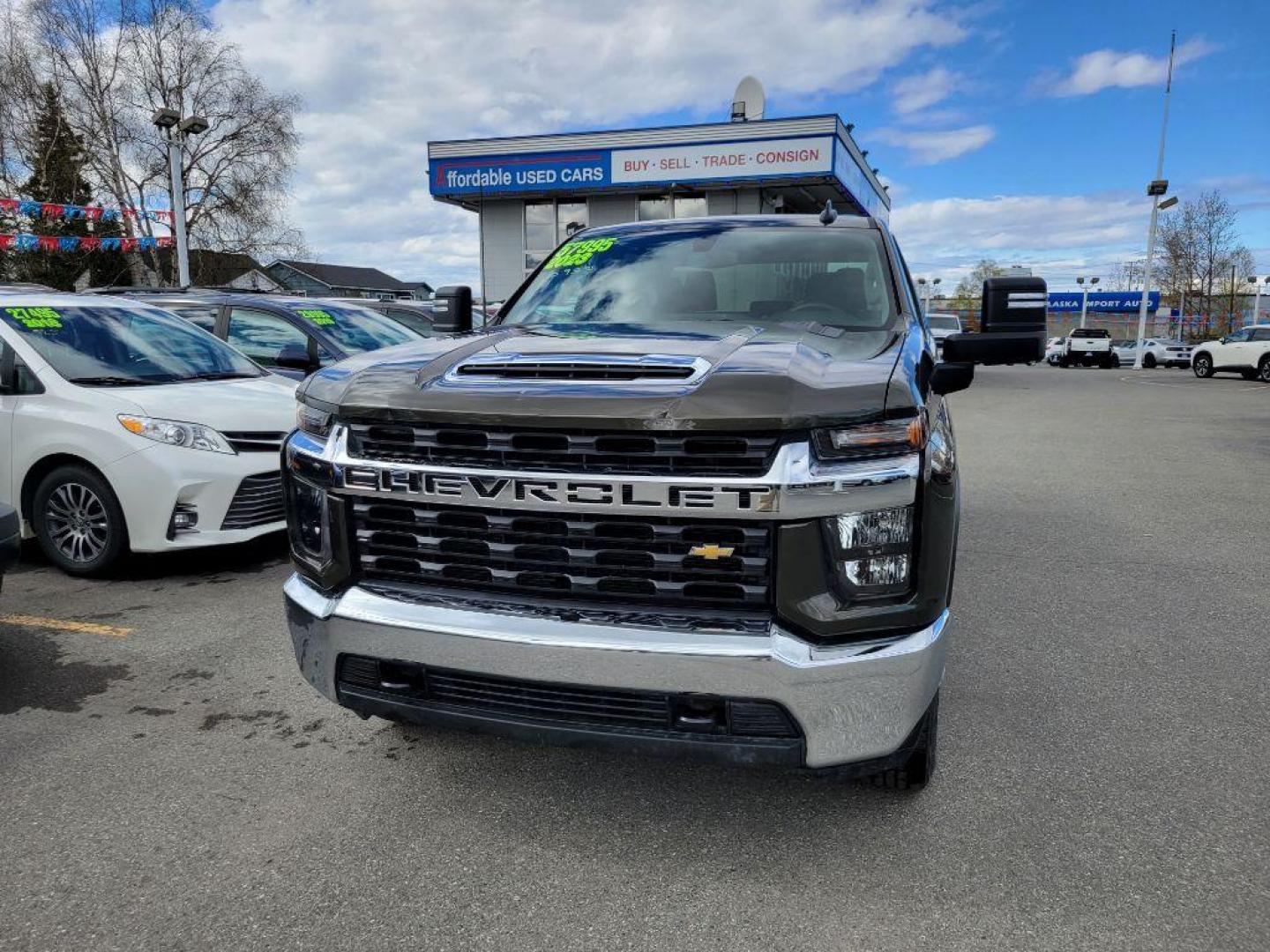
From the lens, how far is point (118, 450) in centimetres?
493

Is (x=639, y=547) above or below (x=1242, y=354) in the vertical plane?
above

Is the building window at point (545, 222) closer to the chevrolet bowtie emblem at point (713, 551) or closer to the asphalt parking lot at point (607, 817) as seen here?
the asphalt parking lot at point (607, 817)

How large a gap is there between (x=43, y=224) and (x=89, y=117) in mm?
4941

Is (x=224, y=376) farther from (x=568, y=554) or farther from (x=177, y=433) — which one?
(x=568, y=554)

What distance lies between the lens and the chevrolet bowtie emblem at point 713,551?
2.15 metres

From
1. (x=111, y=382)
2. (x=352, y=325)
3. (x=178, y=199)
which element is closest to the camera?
(x=111, y=382)

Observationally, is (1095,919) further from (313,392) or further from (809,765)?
(313,392)

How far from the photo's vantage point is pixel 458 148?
25500 mm

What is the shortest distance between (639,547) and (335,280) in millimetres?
88280

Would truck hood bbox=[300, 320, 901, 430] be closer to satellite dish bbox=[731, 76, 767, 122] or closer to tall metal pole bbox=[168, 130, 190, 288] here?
tall metal pole bbox=[168, 130, 190, 288]

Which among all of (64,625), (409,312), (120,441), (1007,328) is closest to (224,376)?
(120,441)

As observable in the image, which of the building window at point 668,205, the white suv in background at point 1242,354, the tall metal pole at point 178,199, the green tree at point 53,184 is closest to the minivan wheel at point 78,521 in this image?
the tall metal pole at point 178,199

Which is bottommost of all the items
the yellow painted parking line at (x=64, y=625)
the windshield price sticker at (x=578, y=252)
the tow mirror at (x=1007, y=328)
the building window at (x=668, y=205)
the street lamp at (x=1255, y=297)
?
the yellow painted parking line at (x=64, y=625)

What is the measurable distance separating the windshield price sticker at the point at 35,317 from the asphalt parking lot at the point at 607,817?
2165mm
